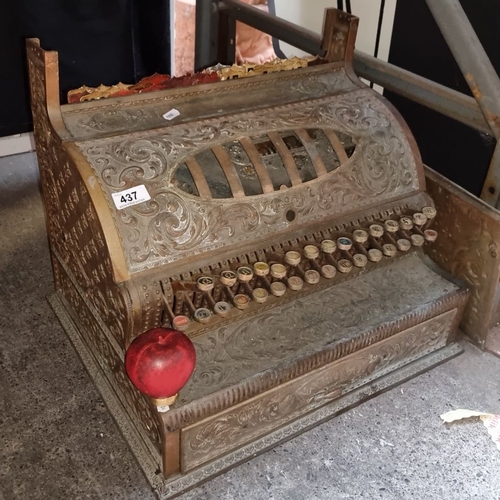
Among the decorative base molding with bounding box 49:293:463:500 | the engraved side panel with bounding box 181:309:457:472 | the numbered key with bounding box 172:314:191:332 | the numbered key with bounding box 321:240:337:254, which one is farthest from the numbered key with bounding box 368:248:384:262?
the numbered key with bounding box 172:314:191:332

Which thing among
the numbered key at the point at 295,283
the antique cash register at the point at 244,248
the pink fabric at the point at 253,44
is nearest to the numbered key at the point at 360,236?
the antique cash register at the point at 244,248

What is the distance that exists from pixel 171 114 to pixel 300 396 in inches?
34.0

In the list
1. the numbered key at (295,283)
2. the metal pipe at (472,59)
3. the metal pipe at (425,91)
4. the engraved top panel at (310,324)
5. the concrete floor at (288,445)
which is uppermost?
the metal pipe at (472,59)

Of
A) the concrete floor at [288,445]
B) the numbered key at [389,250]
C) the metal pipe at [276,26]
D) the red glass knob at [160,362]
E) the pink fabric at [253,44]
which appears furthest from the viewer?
the pink fabric at [253,44]

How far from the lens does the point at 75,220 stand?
155cm

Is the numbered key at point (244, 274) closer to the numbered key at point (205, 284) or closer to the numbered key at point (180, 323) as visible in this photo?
the numbered key at point (205, 284)

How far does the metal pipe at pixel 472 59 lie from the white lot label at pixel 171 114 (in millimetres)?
798

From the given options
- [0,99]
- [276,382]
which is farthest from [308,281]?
[0,99]

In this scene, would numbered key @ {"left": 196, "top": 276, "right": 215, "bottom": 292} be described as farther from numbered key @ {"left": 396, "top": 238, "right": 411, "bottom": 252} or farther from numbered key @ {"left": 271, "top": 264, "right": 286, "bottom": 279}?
numbered key @ {"left": 396, "top": 238, "right": 411, "bottom": 252}

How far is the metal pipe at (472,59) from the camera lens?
1.63 metres

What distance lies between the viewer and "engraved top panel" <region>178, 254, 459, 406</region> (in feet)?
4.98

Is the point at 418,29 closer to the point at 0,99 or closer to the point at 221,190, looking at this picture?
the point at 221,190

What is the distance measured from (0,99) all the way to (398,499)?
2.51m

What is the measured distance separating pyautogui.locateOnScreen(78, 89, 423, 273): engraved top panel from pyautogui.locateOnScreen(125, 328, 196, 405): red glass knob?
20cm
